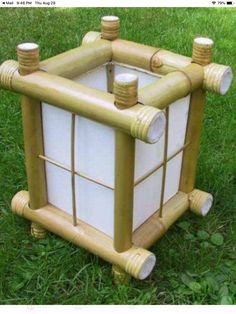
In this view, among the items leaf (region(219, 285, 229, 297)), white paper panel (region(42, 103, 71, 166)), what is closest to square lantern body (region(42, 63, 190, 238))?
white paper panel (region(42, 103, 71, 166))

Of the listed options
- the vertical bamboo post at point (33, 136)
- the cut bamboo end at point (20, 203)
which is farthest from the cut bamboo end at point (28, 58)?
the cut bamboo end at point (20, 203)

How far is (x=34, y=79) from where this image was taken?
1.07 metres

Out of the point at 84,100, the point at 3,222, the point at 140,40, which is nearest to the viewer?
the point at 84,100

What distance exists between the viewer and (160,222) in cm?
124

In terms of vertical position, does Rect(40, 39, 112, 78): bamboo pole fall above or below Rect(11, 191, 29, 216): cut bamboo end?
above

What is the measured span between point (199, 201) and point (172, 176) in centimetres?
10

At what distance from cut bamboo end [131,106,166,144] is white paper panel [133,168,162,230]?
224 millimetres

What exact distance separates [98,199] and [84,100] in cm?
25

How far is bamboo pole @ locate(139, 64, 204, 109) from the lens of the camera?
1.02m

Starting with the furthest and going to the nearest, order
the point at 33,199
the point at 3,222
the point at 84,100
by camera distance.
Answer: the point at 3,222 < the point at 33,199 < the point at 84,100

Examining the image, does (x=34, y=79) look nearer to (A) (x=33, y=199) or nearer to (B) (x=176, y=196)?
(A) (x=33, y=199)

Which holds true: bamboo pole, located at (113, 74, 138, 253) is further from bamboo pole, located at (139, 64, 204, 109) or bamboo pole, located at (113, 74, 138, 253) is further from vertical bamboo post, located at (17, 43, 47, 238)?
vertical bamboo post, located at (17, 43, 47, 238)

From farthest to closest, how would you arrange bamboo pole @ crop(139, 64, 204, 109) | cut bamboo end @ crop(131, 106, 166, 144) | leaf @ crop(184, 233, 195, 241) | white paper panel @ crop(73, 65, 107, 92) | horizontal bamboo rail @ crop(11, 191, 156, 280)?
leaf @ crop(184, 233, 195, 241), white paper panel @ crop(73, 65, 107, 92), horizontal bamboo rail @ crop(11, 191, 156, 280), bamboo pole @ crop(139, 64, 204, 109), cut bamboo end @ crop(131, 106, 166, 144)

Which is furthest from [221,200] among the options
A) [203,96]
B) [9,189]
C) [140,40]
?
[140,40]
